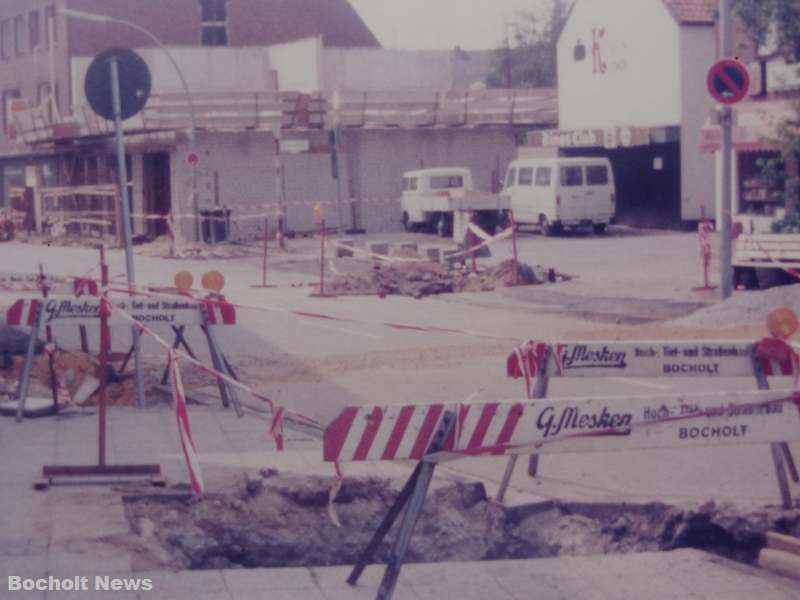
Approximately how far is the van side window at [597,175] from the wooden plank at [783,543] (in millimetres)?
33136

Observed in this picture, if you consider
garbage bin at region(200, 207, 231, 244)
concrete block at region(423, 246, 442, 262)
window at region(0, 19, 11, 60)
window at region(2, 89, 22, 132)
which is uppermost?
window at region(0, 19, 11, 60)

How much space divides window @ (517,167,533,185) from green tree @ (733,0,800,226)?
12.5m

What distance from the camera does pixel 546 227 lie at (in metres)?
40.0

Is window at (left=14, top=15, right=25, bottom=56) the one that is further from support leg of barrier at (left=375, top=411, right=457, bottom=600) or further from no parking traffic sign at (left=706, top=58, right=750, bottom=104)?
support leg of barrier at (left=375, top=411, right=457, bottom=600)

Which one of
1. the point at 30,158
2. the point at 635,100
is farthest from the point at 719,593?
the point at 30,158

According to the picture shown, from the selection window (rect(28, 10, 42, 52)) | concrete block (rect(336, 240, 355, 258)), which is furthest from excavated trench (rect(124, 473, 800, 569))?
window (rect(28, 10, 42, 52))

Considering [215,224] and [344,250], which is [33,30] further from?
[344,250]

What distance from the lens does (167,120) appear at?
42531mm

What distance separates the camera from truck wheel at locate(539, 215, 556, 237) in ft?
131

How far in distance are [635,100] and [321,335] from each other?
2775 centimetres

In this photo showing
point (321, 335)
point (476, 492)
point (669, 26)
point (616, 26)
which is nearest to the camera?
point (476, 492)

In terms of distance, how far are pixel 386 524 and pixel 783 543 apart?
2147 mm

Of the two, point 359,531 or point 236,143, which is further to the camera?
point 236,143

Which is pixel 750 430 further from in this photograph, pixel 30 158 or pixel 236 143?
pixel 30 158
